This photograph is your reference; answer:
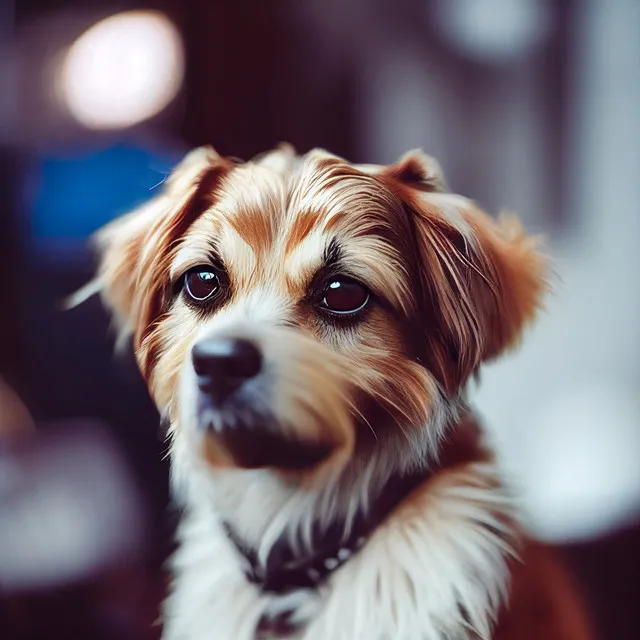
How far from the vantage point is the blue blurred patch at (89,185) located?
0.94 metres

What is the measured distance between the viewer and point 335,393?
73cm

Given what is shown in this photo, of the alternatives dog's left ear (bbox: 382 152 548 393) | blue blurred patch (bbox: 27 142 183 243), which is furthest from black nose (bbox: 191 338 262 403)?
blue blurred patch (bbox: 27 142 183 243)

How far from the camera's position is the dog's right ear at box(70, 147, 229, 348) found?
2.69ft

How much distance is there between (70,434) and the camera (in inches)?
38.2

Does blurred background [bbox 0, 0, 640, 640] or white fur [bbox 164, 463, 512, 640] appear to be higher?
blurred background [bbox 0, 0, 640, 640]

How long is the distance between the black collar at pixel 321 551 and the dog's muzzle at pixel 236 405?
12 cm

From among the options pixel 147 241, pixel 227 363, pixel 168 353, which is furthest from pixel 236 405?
pixel 147 241

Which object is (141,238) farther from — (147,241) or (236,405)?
(236,405)

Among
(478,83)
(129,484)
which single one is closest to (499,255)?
(478,83)

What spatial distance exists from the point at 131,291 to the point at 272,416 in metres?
0.29

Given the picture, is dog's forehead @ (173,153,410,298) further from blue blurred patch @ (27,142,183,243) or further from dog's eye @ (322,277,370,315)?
blue blurred patch @ (27,142,183,243)

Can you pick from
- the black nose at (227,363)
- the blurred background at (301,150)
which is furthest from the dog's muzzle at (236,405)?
the blurred background at (301,150)

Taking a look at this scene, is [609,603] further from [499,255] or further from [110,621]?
[110,621]

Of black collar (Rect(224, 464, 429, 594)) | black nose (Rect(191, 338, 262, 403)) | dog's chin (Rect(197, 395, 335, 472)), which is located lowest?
black collar (Rect(224, 464, 429, 594))
